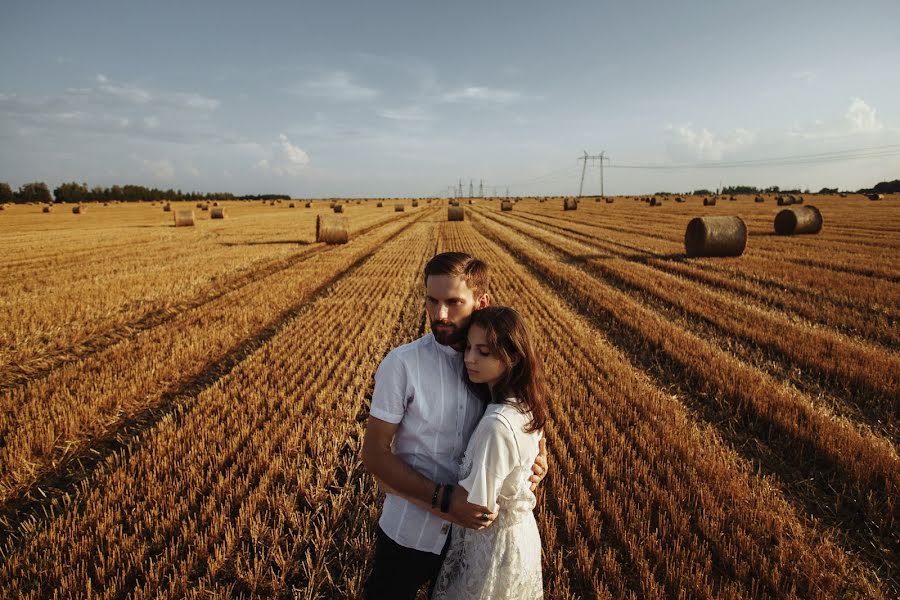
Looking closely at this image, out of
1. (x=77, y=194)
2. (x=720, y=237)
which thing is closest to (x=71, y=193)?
(x=77, y=194)

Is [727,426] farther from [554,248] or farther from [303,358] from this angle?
[554,248]

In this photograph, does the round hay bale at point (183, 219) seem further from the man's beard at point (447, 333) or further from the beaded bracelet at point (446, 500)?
the beaded bracelet at point (446, 500)

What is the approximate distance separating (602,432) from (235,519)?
3.61m

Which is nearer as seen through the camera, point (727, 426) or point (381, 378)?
point (381, 378)

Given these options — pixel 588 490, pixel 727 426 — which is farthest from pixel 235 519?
pixel 727 426

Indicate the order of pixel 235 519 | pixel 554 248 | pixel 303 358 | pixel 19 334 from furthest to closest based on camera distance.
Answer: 1. pixel 554 248
2. pixel 19 334
3. pixel 303 358
4. pixel 235 519

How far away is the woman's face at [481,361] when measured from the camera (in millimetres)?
1940

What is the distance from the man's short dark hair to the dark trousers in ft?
3.94

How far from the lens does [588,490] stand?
4.15m

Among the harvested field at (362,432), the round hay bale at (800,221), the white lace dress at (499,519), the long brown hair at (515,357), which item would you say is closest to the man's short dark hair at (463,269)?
the long brown hair at (515,357)

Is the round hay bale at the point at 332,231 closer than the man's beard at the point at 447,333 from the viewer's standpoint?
No

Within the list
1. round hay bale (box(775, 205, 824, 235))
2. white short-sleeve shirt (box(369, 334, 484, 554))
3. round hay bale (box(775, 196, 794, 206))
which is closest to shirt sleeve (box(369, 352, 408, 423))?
white short-sleeve shirt (box(369, 334, 484, 554))

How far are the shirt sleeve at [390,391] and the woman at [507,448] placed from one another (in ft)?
0.95

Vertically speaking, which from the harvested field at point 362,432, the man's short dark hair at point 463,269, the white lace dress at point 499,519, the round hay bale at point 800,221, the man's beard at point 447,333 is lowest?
the harvested field at point 362,432
